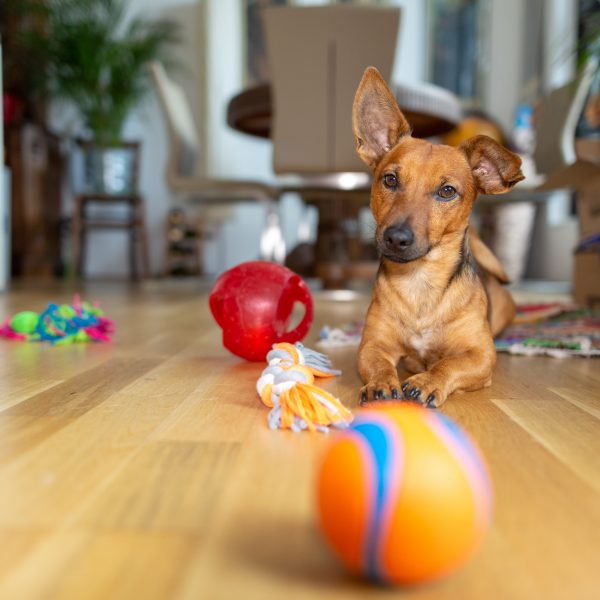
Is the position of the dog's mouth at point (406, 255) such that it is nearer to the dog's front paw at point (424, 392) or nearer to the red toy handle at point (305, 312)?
the dog's front paw at point (424, 392)

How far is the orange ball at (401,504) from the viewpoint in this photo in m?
0.54

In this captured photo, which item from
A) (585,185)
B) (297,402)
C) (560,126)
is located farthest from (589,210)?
(297,402)

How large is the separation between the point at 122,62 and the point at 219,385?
19.8ft

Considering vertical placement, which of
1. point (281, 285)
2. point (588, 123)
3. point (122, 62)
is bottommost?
point (281, 285)

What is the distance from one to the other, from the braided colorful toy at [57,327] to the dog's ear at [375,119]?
1.17 metres

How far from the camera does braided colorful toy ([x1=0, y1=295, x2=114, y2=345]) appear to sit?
7.13 ft

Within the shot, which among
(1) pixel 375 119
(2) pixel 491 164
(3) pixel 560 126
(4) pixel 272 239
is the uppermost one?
(3) pixel 560 126

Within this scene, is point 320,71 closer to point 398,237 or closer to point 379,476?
point 398,237

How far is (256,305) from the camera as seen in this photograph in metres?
1.65

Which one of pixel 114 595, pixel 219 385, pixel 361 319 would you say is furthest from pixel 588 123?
pixel 114 595

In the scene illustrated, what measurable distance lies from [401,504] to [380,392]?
0.65m

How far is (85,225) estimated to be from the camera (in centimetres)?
656

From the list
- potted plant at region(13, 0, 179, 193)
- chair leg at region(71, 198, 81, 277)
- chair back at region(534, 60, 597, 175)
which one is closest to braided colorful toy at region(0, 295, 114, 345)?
chair back at region(534, 60, 597, 175)

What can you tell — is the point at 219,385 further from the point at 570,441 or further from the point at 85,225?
the point at 85,225
